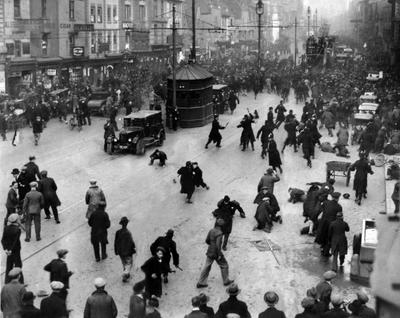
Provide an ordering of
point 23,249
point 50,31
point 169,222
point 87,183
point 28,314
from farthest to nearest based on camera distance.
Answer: point 50,31 < point 87,183 < point 169,222 < point 23,249 < point 28,314

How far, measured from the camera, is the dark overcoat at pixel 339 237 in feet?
41.1

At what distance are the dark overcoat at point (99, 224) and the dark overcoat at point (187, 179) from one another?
4991 mm

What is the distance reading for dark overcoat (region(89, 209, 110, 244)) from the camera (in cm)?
1265

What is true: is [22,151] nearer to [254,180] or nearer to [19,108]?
[19,108]

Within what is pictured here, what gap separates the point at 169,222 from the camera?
1597 cm

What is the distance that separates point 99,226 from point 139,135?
11.9 meters

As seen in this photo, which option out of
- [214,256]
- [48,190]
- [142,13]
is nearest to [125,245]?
[214,256]

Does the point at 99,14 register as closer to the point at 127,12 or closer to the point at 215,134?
the point at 127,12

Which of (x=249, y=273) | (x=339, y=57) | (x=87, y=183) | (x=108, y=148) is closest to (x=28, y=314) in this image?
(x=249, y=273)

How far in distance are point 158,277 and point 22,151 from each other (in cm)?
1476

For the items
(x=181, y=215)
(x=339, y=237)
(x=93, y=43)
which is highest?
(x=93, y=43)

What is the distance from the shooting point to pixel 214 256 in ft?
38.0

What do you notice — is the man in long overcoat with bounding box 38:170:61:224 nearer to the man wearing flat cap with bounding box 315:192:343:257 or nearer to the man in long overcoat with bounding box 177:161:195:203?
the man in long overcoat with bounding box 177:161:195:203

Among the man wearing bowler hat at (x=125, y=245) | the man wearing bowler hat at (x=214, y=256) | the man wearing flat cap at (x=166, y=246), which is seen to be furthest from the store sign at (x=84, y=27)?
the man wearing bowler hat at (x=214, y=256)
